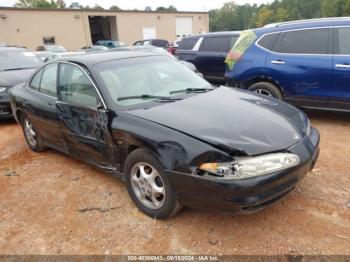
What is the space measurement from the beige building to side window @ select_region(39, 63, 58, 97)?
94.9 ft

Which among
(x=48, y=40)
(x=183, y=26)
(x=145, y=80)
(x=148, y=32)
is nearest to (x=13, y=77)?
(x=145, y=80)

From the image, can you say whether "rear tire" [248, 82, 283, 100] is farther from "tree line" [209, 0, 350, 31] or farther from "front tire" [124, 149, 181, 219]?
"tree line" [209, 0, 350, 31]

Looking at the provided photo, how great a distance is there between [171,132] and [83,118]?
133cm

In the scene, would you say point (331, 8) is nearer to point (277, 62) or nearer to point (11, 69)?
point (277, 62)

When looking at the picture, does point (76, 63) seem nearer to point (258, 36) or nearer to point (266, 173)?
point (266, 173)

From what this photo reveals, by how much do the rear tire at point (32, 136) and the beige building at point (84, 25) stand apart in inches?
1116

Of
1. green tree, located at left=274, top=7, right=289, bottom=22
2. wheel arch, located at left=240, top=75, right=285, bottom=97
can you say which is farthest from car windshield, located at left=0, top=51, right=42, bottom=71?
green tree, located at left=274, top=7, right=289, bottom=22

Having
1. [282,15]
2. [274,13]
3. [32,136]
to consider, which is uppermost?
[274,13]

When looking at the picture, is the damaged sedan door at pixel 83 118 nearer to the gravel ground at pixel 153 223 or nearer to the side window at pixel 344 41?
the gravel ground at pixel 153 223

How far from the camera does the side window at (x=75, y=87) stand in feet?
12.3

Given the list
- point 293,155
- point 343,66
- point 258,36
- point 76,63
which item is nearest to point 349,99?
point 343,66

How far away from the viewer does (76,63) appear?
408cm

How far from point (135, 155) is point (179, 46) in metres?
6.70

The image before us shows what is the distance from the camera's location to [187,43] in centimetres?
919
